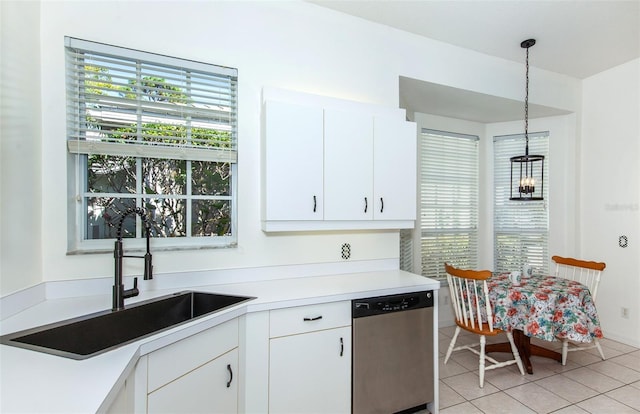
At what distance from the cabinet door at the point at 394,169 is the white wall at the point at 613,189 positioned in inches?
106

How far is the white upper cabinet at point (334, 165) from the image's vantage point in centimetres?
205

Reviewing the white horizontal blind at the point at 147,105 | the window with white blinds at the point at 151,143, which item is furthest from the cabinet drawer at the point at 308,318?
the white horizontal blind at the point at 147,105

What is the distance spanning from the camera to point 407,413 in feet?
6.95

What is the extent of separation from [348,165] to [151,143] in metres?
1.29

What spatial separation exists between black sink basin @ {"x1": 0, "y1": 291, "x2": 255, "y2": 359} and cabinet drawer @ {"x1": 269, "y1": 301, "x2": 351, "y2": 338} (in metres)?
0.21

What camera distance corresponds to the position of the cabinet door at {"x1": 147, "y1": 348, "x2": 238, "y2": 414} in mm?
1263

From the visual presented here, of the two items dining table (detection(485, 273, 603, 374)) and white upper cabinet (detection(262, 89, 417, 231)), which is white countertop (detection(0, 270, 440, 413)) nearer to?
white upper cabinet (detection(262, 89, 417, 231))

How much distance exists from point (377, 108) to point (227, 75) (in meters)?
1.10

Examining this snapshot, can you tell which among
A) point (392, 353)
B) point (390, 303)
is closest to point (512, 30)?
point (390, 303)

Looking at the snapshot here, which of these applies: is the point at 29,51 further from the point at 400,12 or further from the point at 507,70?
the point at 507,70

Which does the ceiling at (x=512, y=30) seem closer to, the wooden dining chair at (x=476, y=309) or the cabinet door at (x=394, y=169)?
the cabinet door at (x=394, y=169)

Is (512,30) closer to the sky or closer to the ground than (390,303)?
closer to the sky

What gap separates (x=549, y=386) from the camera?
2547 millimetres

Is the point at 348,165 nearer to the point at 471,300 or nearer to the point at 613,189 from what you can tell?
the point at 471,300
